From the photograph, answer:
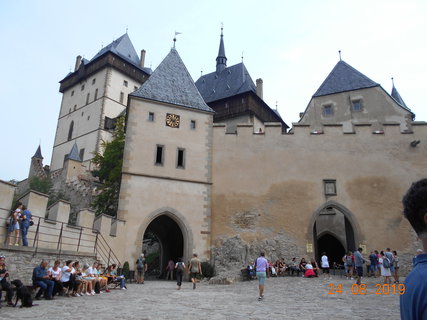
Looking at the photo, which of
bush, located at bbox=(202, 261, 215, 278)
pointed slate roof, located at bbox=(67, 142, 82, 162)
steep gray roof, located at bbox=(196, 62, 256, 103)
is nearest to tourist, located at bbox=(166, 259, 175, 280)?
bush, located at bbox=(202, 261, 215, 278)

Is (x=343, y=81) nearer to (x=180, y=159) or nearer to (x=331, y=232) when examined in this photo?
(x=331, y=232)

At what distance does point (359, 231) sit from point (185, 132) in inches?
374

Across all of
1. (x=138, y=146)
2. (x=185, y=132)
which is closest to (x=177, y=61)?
(x=185, y=132)

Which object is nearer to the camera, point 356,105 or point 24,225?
point 24,225

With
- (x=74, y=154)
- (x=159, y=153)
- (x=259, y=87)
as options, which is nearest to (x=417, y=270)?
(x=159, y=153)

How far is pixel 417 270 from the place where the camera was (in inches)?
58.8

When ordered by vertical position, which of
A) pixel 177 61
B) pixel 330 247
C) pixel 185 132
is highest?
pixel 177 61

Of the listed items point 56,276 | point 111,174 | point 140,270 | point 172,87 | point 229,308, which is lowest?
point 229,308

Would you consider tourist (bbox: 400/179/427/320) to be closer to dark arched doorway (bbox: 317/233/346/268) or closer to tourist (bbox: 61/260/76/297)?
tourist (bbox: 61/260/76/297)

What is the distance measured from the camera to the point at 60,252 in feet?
32.4

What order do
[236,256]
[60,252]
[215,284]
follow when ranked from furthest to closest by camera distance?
[236,256] < [215,284] < [60,252]

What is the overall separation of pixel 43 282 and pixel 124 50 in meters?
50.0

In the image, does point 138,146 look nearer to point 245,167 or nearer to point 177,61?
point 245,167

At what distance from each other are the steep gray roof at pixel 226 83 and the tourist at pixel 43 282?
2732cm
